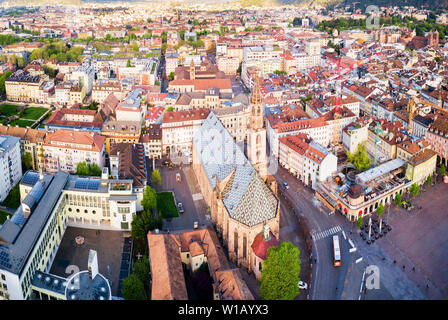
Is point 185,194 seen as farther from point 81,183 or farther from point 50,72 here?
point 50,72

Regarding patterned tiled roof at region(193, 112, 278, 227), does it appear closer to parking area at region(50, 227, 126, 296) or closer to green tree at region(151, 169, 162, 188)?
green tree at region(151, 169, 162, 188)

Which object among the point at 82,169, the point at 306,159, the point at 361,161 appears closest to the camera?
the point at 82,169

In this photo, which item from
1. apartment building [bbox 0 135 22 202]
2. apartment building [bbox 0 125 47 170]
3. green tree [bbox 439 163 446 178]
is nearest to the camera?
apartment building [bbox 0 135 22 202]

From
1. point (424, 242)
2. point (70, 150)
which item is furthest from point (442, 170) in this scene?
point (70, 150)

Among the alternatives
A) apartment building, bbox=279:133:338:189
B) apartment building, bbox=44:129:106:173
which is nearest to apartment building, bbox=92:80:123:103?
apartment building, bbox=44:129:106:173

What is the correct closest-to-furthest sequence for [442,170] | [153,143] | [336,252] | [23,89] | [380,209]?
1. [336,252]
2. [380,209]
3. [442,170]
4. [153,143]
5. [23,89]
